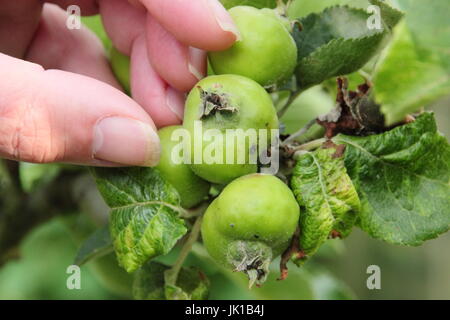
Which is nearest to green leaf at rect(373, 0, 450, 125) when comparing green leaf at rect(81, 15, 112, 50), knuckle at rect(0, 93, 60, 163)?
knuckle at rect(0, 93, 60, 163)

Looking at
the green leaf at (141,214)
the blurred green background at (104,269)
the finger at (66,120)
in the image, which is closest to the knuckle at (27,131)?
the finger at (66,120)

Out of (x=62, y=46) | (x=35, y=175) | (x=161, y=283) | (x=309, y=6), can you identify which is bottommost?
(x=161, y=283)

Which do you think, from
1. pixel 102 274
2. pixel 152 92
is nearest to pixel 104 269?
pixel 102 274

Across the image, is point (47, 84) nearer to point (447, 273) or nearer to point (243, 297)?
point (243, 297)

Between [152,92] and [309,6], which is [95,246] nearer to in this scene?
[152,92]

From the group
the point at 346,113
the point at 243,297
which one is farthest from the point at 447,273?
the point at 346,113
